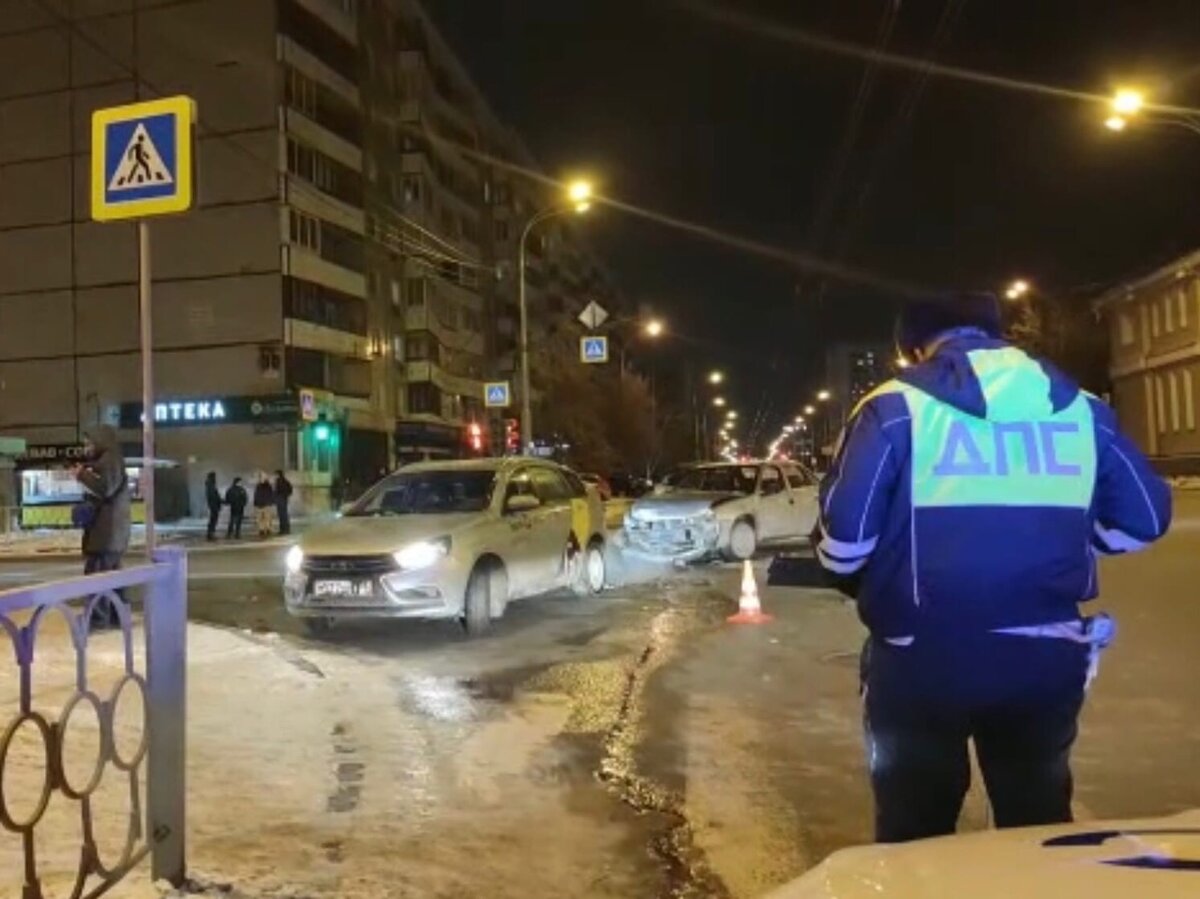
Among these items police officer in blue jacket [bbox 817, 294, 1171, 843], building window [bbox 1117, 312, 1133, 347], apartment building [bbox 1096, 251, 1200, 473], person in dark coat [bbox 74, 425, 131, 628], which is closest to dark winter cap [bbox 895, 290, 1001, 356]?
police officer in blue jacket [bbox 817, 294, 1171, 843]

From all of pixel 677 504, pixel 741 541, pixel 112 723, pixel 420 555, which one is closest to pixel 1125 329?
pixel 741 541

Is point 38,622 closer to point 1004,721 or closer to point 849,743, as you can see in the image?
point 1004,721

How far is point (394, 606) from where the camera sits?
11.0 meters

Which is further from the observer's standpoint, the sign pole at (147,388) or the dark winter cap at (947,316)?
the sign pole at (147,388)

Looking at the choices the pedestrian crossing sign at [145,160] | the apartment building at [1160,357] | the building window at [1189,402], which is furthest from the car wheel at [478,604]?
the building window at [1189,402]

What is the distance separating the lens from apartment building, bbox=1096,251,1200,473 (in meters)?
51.9

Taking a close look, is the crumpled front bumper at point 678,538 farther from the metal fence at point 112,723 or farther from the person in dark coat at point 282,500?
the person in dark coat at point 282,500

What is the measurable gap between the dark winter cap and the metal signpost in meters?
4.24

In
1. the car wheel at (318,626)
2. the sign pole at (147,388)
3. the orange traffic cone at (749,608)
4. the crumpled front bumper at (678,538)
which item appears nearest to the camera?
the sign pole at (147,388)

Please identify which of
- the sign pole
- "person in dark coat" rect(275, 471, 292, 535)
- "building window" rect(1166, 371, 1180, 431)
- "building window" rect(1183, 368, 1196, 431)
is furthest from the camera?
"building window" rect(1166, 371, 1180, 431)

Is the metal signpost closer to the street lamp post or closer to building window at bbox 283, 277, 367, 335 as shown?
the street lamp post

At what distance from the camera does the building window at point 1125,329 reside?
60.2 metres

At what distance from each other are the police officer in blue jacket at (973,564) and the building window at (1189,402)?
178ft

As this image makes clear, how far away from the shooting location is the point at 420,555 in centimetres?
1107
